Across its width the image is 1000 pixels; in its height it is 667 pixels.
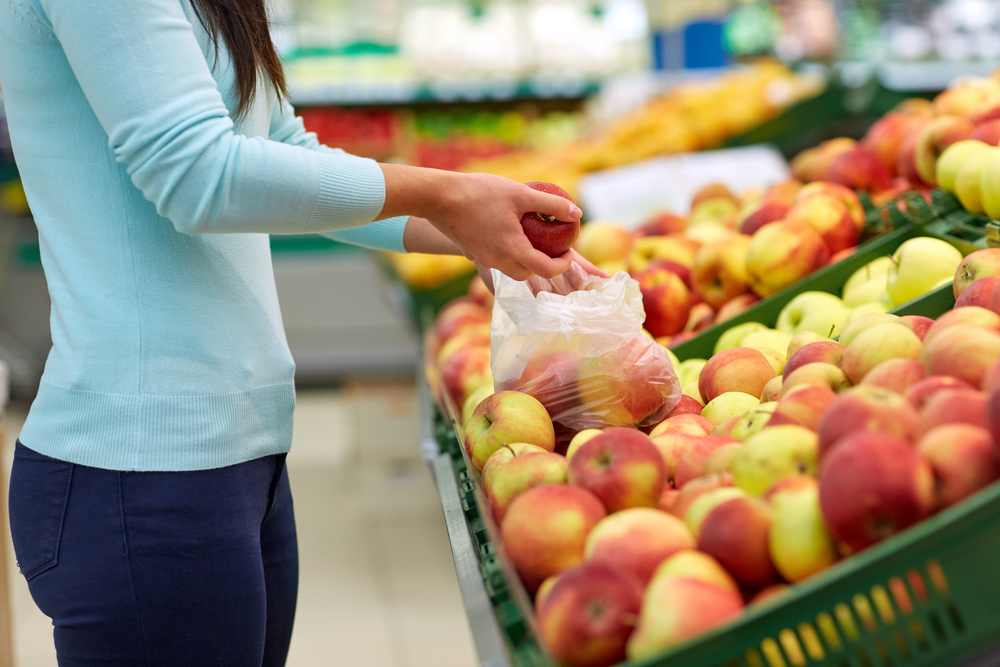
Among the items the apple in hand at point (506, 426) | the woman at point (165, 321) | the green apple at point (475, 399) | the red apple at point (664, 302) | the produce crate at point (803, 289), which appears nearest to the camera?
the woman at point (165, 321)

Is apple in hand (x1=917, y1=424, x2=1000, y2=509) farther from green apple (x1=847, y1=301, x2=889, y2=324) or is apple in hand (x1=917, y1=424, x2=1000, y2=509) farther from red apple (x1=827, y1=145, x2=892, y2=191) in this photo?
red apple (x1=827, y1=145, x2=892, y2=191)

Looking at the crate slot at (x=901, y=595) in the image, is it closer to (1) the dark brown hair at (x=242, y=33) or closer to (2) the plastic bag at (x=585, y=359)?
(2) the plastic bag at (x=585, y=359)

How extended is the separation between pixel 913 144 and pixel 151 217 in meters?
1.56

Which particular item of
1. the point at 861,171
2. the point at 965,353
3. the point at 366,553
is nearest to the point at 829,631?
the point at 965,353

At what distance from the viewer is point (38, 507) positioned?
3.18ft

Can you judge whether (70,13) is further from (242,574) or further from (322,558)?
(322,558)

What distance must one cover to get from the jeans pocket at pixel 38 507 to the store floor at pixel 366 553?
1470 mm

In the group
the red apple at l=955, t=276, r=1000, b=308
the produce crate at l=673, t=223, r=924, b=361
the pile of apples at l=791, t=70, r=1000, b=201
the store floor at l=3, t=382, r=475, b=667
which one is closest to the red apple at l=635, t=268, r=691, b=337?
the produce crate at l=673, t=223, r=924, b=361

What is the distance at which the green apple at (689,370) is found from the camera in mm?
1390

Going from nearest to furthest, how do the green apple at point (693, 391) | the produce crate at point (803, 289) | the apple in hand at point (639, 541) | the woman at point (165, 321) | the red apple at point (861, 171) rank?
the apple in hand at point (639, 541), the woman at point (165, 321), the green apple at point (693, 391), the produce crate at point (803, 289), the red apple at point (861, 171)

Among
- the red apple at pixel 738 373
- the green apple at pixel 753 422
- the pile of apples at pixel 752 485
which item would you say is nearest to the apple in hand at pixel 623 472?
the pile of apples at pixel 752 485

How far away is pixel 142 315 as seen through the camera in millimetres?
939

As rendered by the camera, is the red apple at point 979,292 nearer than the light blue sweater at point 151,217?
No

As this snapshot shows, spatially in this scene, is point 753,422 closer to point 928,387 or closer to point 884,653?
point 928,387
